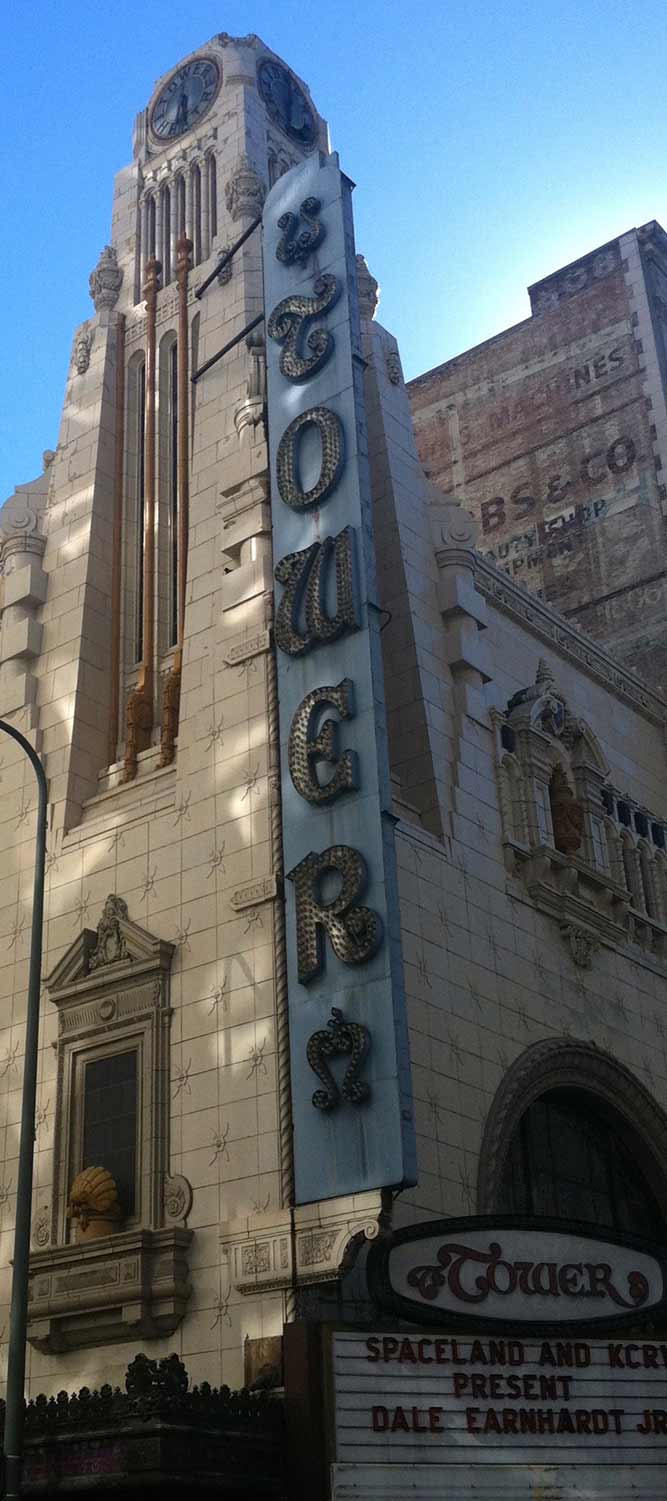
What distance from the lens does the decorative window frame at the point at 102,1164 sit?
69.3ft

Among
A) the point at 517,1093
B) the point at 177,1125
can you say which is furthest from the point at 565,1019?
the point at 177,1125

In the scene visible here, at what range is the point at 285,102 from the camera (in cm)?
3447

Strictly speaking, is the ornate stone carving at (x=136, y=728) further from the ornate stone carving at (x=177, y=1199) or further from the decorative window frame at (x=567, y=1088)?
the decorative window frame at (x=567, y=1088)

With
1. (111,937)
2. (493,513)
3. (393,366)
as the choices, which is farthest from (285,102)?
(111,937)

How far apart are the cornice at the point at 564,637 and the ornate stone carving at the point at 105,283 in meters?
9.49

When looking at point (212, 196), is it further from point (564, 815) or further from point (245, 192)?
point (564, 815)

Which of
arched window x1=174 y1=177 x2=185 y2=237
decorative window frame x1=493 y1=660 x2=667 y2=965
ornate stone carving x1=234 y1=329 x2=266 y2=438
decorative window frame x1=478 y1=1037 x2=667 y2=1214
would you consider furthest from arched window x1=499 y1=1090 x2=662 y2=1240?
arched window x1=174 y1=177 x2=185 y2=237

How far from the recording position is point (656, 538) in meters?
38.5

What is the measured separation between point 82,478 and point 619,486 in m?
15.5

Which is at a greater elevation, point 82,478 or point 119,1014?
point 82,478

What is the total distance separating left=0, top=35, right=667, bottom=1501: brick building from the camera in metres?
19.2

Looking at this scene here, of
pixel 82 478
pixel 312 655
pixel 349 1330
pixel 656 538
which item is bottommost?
pixel 349 1330

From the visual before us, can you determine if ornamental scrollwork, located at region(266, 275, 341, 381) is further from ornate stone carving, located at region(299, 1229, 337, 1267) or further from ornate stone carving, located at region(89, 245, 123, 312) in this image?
ornate stone carving, located at region(299, 1229, 337, 1267)

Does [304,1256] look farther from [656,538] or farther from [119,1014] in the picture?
[656,538]
